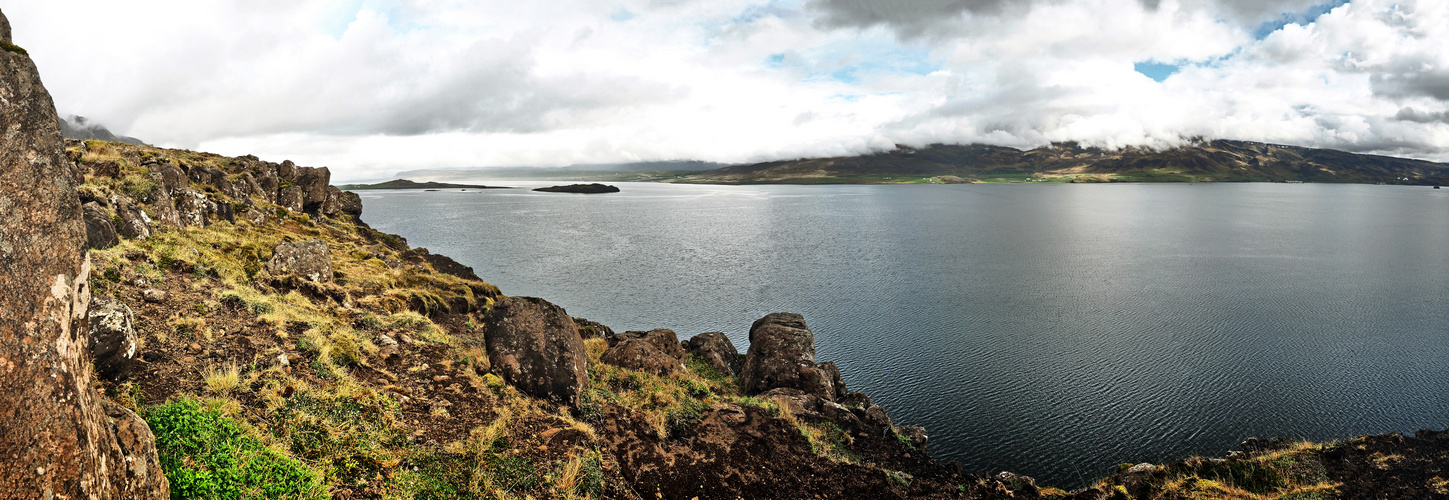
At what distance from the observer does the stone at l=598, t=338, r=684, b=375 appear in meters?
25.9

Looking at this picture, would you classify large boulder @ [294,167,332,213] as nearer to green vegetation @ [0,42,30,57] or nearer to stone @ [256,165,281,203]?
stone @ [256,165,281,203]

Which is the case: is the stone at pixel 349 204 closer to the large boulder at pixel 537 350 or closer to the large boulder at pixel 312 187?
the large boulder at pixel 312 187

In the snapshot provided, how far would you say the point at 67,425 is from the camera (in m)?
6.99

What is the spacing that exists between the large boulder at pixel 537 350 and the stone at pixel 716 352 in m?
11.5

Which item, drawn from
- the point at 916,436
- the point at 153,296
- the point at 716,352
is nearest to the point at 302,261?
the point at 153,296

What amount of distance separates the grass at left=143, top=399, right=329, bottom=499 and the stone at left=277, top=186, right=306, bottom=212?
57931 mm

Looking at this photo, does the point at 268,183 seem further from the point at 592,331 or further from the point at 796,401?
the point at 796,401

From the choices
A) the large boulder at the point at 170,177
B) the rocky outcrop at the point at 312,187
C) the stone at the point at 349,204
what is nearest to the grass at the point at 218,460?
the large boulder at the point at 170,177

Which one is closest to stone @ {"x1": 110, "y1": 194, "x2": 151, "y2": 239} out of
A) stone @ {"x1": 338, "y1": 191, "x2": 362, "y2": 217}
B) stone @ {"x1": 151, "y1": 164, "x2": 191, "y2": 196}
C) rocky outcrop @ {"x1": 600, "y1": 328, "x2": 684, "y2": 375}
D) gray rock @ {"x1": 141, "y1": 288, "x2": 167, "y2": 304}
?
gray rock @ {"x1": 141, "y1": 288, "x2": 167, "y2": 304}

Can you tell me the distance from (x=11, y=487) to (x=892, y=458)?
844 inches

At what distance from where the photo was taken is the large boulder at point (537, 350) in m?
19.5

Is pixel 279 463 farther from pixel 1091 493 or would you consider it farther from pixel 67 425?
pixel 1091 493

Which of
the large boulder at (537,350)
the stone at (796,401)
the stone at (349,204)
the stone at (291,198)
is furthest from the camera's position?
the stone at (349,204)

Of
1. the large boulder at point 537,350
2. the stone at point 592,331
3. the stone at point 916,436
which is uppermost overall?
the large boulder at point 537,350
